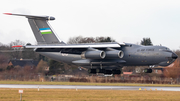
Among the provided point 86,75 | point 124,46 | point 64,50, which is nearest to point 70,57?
point 64,50

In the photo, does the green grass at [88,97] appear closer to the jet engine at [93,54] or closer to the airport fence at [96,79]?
the jet engine at [93,54]

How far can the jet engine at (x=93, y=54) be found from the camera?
2870 cm

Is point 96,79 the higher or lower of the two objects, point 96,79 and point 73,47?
the lower

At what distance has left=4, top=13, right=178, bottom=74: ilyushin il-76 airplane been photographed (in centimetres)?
2823

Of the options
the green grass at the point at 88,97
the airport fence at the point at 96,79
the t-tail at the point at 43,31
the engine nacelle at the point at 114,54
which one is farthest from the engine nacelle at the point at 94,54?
the airport fence at the point at 96,79

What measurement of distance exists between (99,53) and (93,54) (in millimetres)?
713

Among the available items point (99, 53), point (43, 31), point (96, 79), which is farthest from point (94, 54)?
point (96, 79)

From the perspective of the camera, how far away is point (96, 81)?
41.9m

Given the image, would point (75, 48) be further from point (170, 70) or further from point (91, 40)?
point (91, 40)

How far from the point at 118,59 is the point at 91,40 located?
123 ft

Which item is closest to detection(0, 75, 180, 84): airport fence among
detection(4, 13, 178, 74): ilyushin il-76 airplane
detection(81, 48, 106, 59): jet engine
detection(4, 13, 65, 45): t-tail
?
detection(4, 13, 65, 45): t-tail

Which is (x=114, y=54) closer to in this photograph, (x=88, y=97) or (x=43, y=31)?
(x=88, y=97)

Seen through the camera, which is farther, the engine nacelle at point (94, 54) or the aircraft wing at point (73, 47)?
the aircraft wing at point (73, 47)

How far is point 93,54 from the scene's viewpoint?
28984 millimetres
